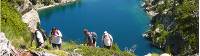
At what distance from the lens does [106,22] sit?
161 metres

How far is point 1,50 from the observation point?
23.4 m

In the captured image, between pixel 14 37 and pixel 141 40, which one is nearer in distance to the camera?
pixel 14 37

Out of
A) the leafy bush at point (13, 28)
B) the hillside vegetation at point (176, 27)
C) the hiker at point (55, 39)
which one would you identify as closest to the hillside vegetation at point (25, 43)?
the leafy bush at point (13, 28)

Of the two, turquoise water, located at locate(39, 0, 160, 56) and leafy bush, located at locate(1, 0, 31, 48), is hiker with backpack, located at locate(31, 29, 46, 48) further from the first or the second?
turquoise water, located at locate(39, 0, 160, 56)

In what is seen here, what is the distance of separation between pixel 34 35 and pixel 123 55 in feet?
17.5

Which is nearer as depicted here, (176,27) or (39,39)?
(39,39)

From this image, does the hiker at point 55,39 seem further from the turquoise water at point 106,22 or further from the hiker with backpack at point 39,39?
the turquoise water at point 106,22

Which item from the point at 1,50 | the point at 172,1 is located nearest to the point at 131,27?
the point at 172,1

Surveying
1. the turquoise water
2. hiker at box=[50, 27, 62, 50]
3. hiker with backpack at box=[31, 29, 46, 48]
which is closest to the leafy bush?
hiker with backpack at box=[31, 29, 46, 48]

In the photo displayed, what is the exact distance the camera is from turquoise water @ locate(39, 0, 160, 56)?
13612 centimetres

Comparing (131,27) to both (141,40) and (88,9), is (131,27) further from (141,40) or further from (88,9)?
(88,9)

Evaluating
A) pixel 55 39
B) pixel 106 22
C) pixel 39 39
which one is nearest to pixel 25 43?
pixel 39 39

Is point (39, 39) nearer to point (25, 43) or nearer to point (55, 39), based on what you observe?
point (25, 43)

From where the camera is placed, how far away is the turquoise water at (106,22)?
447 ft
